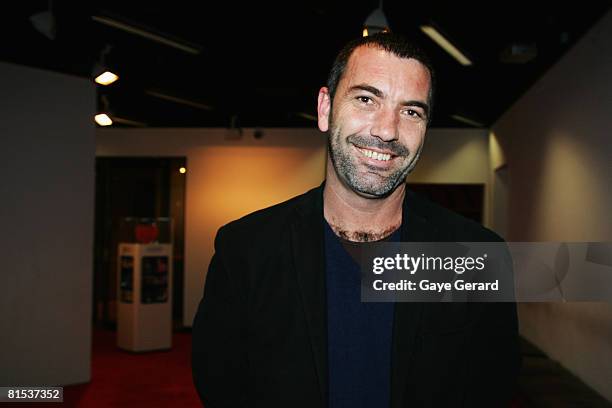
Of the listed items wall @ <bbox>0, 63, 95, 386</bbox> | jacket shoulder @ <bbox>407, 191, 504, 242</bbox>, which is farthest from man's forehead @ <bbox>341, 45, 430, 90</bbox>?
wall @ <bbox>0, 63, 95, 386</bbox>

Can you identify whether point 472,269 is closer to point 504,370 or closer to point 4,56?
point 504,370

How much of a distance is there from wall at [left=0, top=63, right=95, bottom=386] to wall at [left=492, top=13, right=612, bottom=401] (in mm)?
3782

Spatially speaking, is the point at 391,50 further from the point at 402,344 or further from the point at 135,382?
the point at 135,382

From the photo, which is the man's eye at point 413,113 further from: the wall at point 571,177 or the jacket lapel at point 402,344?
the wall at point 571,177

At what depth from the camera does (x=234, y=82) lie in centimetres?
680

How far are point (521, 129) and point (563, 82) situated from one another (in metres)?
1.50

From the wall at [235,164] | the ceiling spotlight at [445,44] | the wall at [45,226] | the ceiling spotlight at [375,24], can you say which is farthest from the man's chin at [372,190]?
the wall at [235,164]

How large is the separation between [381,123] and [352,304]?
0.38 meters

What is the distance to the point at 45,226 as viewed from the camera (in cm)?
508

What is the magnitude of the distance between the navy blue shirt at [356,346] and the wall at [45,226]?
418 centimetres

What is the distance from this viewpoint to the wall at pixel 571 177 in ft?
13.9

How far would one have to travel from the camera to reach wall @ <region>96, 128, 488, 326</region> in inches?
336

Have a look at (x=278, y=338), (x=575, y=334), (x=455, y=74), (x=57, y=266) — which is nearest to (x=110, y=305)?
(x=57, y=266)

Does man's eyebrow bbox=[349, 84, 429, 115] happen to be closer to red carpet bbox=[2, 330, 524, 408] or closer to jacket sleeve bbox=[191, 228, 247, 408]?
jacket sleeve bbox=[191, 228, 247, 408]
